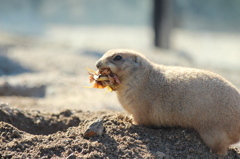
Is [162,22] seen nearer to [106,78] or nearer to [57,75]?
[57,75]

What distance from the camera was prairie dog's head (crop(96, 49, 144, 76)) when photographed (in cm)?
502

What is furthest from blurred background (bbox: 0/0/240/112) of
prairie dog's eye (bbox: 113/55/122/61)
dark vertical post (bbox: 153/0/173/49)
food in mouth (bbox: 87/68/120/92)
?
prairie dog's eye (bbox: 113/55/122/61)

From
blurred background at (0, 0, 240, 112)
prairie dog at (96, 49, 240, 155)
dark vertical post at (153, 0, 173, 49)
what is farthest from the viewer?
dark vertical post at (153, 0, 173, 49)

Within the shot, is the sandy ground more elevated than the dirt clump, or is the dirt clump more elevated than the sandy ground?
the dirt clump

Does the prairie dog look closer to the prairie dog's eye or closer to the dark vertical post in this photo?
the prairie dog's eye

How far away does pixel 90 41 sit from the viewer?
61.0ft

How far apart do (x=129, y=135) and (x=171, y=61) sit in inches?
→ 292

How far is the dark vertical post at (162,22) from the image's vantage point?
15016mm

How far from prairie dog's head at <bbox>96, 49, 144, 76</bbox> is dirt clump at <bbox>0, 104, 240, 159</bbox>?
0.67m

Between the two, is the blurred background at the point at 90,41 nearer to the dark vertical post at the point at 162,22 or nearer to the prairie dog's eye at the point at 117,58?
the dark vertical post at the point at 162,22

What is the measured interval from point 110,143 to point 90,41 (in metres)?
14.4

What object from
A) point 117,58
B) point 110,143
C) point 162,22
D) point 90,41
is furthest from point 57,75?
point 90,41

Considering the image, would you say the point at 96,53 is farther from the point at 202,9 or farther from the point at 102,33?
the point at 202,9

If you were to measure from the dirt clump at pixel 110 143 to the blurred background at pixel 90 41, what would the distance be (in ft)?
7.50
